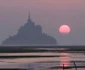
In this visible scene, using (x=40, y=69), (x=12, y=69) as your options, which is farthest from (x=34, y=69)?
(x=12, y=69)

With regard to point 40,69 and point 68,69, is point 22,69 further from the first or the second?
point 68,69

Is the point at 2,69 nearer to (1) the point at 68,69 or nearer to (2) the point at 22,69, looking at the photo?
(2) the point at 22,69

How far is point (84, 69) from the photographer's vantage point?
140 ft

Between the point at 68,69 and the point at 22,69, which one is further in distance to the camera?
the point at 22,69

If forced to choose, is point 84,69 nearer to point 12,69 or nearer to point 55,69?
point 55,69

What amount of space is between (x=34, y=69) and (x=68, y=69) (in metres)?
4.63

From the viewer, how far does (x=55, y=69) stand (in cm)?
4303

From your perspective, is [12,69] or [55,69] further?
[12,69]

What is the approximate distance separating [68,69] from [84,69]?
2.76 meters

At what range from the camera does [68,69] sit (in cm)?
4056

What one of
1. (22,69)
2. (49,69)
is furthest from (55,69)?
(22,69)

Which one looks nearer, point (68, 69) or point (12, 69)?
point (68, 69)

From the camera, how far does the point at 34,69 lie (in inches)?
1714

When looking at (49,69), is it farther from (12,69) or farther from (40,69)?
(12,69)
